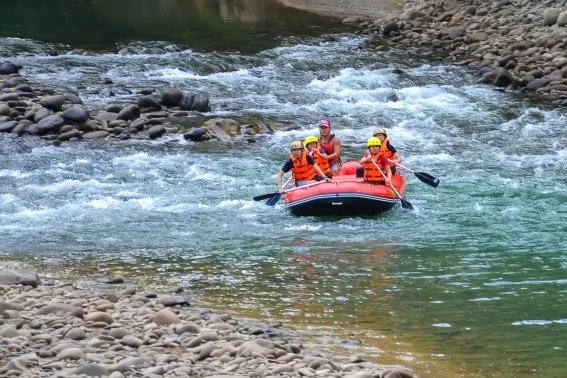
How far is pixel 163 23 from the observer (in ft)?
99.2

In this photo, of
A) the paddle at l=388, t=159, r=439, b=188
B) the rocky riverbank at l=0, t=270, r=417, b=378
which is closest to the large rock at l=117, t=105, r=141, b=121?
the paddle at l=388, t=159, r=439, b=188

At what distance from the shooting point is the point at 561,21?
24.0 m

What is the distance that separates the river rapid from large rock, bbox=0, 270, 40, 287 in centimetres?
70

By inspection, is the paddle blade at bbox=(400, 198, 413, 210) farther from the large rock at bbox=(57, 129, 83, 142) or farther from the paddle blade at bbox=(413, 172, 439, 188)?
the large rock at bbox=(57, 129, 83, 142)

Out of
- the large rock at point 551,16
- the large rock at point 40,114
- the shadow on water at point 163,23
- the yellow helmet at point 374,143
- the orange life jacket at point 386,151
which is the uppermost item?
the large rock at point 551,16

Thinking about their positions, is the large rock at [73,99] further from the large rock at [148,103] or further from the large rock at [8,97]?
the large rock at [148,103]

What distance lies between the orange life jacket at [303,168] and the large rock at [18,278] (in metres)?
5.17

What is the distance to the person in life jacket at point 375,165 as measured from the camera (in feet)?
44.7

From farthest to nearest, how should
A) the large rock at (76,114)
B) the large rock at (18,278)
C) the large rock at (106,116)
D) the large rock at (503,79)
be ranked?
the large rock at (503,79), the large rock at (106,116), the large rock at (76,114), the large rock at (18,278)

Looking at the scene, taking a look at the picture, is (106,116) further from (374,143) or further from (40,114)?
(374,143)

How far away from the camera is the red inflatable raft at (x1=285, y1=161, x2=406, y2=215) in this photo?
42.8ft

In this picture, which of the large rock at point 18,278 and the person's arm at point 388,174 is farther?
the person's arm at point 388,174

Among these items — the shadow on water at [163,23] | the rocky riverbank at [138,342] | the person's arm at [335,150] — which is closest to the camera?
the rocky riverbank at [138,342]

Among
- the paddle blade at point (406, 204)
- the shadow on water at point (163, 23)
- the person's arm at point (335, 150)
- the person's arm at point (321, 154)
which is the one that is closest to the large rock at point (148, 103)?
the person's arm at point (335, 150)
